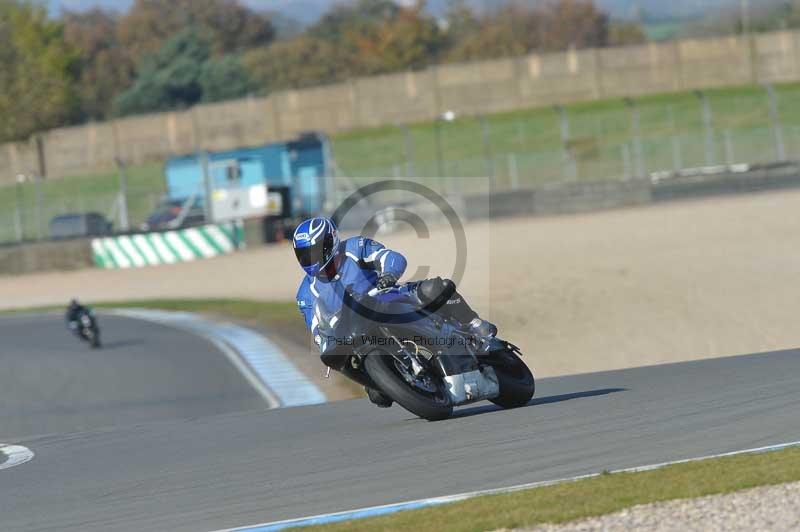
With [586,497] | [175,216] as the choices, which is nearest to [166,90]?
[175,216]

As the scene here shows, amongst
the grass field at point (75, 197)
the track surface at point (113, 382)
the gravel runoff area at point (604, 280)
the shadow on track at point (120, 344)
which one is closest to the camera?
the track surface at point (113, 382)

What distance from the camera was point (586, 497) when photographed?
19.8 ft

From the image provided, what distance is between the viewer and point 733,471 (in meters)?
6.36

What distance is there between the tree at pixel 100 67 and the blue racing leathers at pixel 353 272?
81.2m

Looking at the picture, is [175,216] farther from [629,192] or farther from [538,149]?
[538,149]

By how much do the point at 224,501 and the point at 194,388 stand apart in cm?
997

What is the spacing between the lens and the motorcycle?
854 centimetres

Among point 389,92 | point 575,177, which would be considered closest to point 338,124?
point 389,92

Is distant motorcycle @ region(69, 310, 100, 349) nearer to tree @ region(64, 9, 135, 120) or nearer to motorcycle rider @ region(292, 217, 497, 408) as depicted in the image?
motorcycle rider @ region(292, 217, 497, 408)

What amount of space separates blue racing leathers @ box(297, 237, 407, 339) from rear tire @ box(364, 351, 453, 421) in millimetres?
427

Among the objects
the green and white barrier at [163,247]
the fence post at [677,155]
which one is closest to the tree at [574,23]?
the fence post at [677,155]

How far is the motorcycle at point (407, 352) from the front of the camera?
28.0 ft

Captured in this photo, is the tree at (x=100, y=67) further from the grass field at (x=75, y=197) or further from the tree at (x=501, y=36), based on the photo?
the grass field at (x=75, y=197)

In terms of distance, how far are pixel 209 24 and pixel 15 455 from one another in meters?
108
